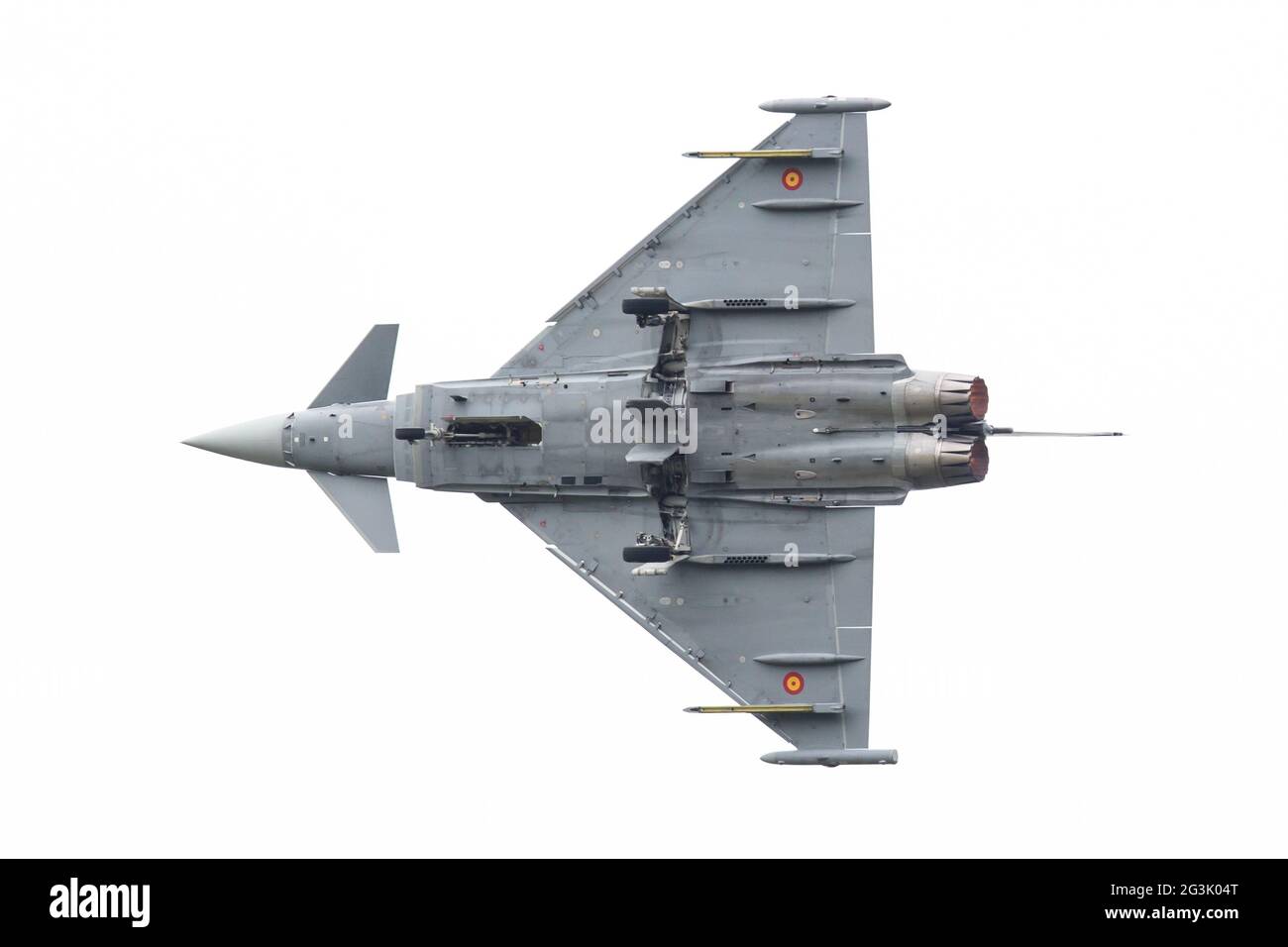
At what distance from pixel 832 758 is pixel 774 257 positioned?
5029mm

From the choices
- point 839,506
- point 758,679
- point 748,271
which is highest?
point 748,271

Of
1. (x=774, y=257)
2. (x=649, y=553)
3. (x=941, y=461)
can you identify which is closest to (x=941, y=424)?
(x=941, y=461)

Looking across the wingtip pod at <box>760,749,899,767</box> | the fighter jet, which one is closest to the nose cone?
the fighter jet

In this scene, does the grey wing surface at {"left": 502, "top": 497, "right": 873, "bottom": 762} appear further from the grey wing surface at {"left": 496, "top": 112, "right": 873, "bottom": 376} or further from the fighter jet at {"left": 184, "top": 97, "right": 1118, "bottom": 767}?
the grey wing surface at {"left": 496, "top": 112, "right": 873, "bottom": 376}

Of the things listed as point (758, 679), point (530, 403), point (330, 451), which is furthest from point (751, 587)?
point (330, 451)

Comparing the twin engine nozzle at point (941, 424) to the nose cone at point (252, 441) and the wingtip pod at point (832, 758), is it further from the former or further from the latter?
the nose cone at point (252, 441)

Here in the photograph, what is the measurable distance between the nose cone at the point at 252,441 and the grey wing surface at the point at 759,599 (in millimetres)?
2870

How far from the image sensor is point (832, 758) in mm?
24000

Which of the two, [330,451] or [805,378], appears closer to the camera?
[805,378]

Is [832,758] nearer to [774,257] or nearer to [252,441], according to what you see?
[774,257]

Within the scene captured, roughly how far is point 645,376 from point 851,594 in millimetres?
2993

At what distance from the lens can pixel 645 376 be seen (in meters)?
24.3

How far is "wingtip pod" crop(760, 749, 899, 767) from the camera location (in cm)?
2389

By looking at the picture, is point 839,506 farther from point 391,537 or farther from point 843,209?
point 391,537
